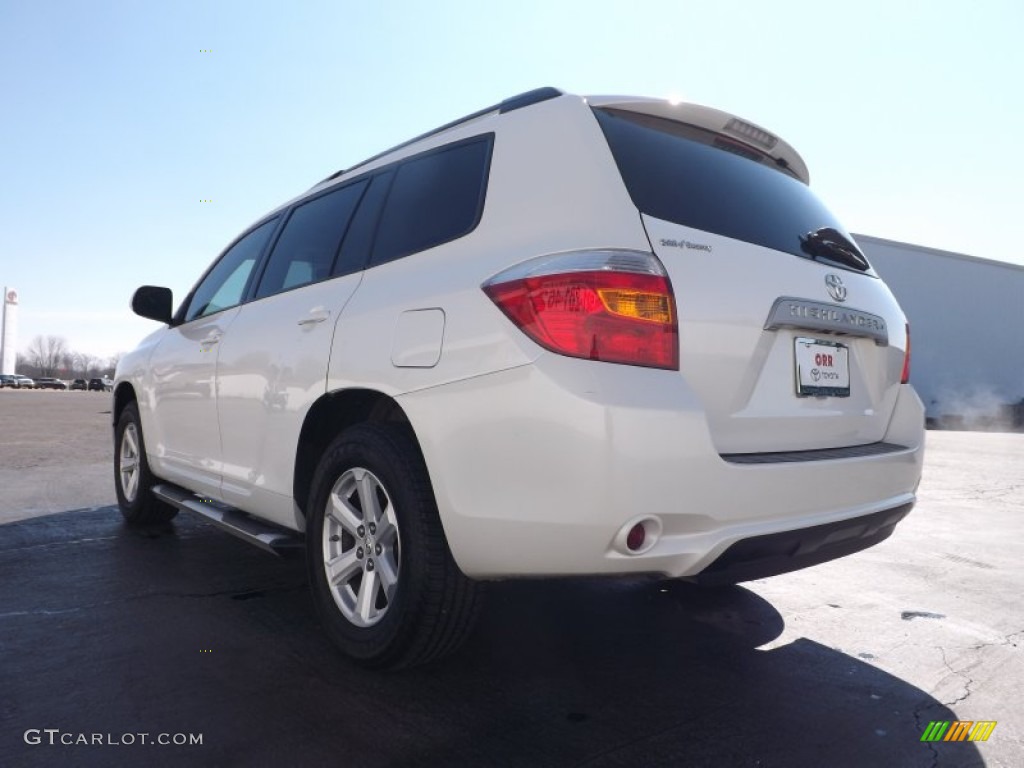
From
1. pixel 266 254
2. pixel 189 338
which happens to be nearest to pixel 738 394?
pixel 266 254

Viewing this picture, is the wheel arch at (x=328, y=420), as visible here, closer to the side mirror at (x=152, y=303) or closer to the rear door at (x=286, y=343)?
the rear door at (x=286, y=343)

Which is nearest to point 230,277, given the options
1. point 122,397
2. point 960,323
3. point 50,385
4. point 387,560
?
point 122,397

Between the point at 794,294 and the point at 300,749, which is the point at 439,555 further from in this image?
the point at 794,294

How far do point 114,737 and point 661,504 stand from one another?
1651 mm

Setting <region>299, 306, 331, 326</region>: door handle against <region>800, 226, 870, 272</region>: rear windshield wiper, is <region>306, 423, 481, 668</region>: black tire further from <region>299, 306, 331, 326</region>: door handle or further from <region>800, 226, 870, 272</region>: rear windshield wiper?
<region>800, 226, 870, 272</region>: rear windshield wiper

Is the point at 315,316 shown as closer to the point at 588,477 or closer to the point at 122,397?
the point at 588,477

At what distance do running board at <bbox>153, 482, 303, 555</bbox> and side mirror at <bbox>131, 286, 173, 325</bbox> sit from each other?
113 centimetres

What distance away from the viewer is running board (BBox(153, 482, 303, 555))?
2900 mm

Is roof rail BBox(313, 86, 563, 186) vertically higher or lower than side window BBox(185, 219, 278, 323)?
higher

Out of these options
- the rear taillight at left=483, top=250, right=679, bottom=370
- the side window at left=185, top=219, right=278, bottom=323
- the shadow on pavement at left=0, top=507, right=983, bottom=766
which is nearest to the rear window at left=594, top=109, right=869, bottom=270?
the rear taillight at left=483, top=250, right=679, bottom=370

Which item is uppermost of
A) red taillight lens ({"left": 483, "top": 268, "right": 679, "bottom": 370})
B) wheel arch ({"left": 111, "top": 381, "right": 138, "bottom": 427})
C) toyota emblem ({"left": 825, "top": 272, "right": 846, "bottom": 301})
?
toyota emblem ({"left": 825, "top": 272, "right": 846, "bottom": 301})

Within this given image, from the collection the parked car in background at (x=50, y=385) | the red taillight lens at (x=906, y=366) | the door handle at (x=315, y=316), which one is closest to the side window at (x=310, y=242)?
the door handle at (x=315, y=316)

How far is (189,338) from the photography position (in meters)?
4.19

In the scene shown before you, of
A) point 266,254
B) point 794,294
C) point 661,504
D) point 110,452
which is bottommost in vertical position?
point 110,452
